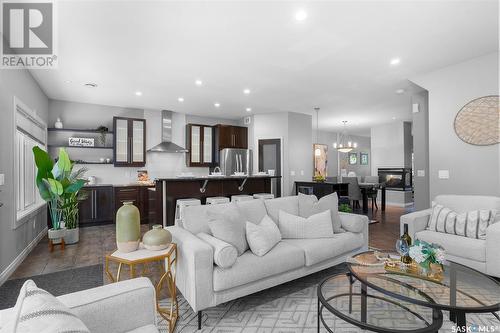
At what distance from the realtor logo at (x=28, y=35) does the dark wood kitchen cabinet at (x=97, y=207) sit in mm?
2747

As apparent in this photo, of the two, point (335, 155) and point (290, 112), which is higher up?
point (290, 112)

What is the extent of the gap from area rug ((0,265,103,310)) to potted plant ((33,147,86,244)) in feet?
4.04

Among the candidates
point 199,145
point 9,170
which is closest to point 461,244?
point 9,170

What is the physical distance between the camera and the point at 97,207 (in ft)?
18.6

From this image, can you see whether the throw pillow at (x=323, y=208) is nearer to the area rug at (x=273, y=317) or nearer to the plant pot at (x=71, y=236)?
the area rug at (x=273, y=317)

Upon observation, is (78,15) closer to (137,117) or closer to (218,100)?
(218,100)

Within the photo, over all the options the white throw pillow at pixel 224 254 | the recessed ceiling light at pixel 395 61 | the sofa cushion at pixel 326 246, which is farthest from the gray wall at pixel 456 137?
the white throw pillow at pixel 224 254

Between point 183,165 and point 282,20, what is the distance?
5.31m

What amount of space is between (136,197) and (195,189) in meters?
1.84

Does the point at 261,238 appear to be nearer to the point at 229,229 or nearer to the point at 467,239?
the point at 229,229

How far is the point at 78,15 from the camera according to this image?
2.64 metres

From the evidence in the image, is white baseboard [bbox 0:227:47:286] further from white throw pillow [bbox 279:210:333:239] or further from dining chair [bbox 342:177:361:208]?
Result: dining chair [bbox 342:177:361:208]

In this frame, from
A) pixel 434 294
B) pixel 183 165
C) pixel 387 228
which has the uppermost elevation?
pixel 183 165

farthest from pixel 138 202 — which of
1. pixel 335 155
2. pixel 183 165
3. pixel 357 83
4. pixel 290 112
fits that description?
pixel 335 155
